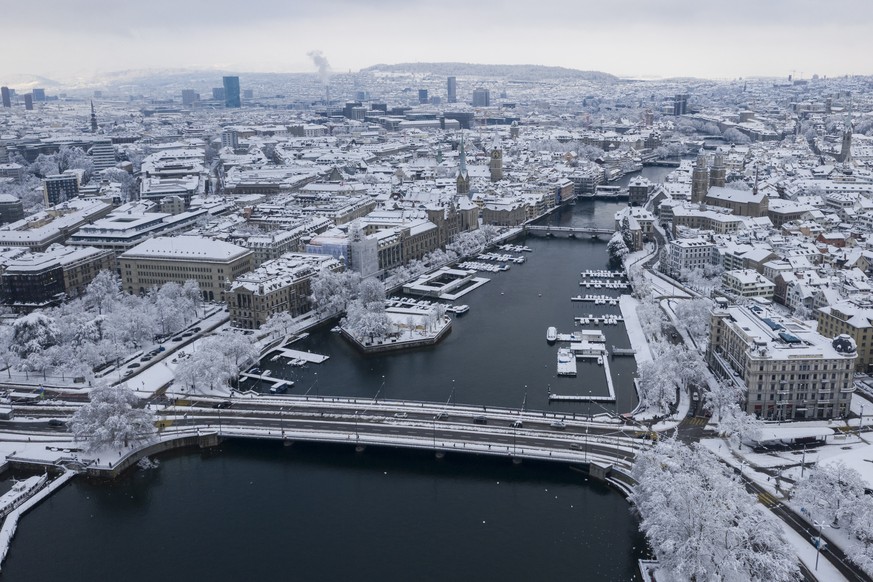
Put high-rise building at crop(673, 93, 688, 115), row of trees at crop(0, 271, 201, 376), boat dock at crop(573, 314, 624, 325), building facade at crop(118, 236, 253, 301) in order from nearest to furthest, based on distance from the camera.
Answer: row of trees at crop(0, 271, 201, 376) → boat dock at crop(573, 314, 624, 325) → building facade at crop(118, 236, 253, 301) → high-rise building at crop(673, 93, 688, 115)

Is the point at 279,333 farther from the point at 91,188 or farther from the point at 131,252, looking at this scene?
the point at 91,188

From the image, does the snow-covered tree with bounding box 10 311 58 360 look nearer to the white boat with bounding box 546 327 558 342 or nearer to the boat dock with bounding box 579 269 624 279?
the white boat with bounding box 546 327 558 342

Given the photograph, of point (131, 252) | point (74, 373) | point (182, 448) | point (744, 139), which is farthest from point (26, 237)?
point (744, 139)

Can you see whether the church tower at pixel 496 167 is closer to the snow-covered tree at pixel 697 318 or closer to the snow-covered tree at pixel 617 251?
the snow-covered tree at pixel 617 251

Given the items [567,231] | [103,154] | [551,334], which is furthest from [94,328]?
[103,154]

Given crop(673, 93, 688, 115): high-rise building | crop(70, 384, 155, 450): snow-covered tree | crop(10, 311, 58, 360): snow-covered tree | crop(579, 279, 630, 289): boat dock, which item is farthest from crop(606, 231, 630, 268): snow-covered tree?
crop(673, 93, 688, 115): high-rise building

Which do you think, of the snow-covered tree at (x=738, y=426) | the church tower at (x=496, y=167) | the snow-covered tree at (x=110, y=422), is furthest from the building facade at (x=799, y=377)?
the church tower at (x=496, y=167)

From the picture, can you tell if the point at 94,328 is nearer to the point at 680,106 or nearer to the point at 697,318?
the point at 697,318
